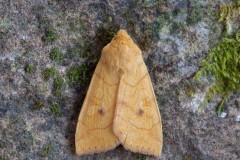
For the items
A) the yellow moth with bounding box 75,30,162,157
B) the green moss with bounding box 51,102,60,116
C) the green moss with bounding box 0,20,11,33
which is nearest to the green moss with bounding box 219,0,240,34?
the yellow moth with bounding box 75,30,162,157

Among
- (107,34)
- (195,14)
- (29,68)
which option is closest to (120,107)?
(107,34)

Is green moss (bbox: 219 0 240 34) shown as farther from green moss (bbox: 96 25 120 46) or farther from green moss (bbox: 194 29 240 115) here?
green moss (bbox: 96 25 120 46)

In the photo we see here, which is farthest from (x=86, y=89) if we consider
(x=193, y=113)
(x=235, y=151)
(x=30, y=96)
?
(x=235, y=151)

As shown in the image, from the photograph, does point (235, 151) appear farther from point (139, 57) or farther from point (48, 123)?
point (48, 123)

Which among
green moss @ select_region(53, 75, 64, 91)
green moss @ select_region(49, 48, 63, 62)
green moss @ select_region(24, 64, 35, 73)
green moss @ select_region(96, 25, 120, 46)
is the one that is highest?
green moss @ select_region(96, 25, 120, 46)

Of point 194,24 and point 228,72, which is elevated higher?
point 194,24

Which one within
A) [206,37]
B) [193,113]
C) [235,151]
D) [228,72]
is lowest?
[235,151]

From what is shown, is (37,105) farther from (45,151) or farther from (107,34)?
(107,34)
